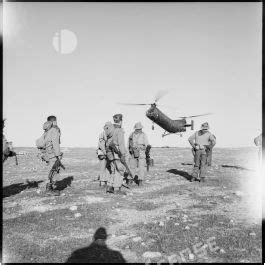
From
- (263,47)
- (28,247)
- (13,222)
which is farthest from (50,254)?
(263,47)

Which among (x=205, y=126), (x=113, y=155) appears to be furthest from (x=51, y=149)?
(x=205, y=126)

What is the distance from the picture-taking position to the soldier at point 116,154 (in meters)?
11.3

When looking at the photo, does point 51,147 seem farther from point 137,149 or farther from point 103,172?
point 137,149

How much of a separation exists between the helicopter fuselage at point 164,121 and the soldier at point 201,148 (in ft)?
55.9

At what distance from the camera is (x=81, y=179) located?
1510cm

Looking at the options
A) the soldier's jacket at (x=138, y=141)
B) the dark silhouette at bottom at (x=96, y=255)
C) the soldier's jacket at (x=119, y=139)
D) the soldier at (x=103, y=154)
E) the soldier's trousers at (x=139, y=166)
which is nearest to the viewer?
the dark silhouette at bottom at (x=96, y=255)

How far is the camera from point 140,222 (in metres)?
7.98

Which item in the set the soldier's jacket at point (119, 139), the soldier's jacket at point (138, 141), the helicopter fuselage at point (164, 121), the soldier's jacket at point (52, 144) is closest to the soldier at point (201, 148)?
the soldier's jacket at point (138, 141)

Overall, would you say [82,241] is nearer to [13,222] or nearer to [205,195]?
[13,222]

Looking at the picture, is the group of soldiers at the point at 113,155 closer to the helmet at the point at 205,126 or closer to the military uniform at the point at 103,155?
the military uniform at the point at 103,155

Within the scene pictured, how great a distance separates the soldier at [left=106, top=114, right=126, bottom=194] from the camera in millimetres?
11330

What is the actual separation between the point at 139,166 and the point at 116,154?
2155 millimetres

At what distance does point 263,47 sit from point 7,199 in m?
8.49

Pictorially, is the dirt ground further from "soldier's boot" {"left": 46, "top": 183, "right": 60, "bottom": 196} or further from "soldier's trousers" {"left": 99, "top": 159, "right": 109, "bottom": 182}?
"soldier's trousers" {"left": 99, "top": 159, "right": 109, "bottom": 182}
